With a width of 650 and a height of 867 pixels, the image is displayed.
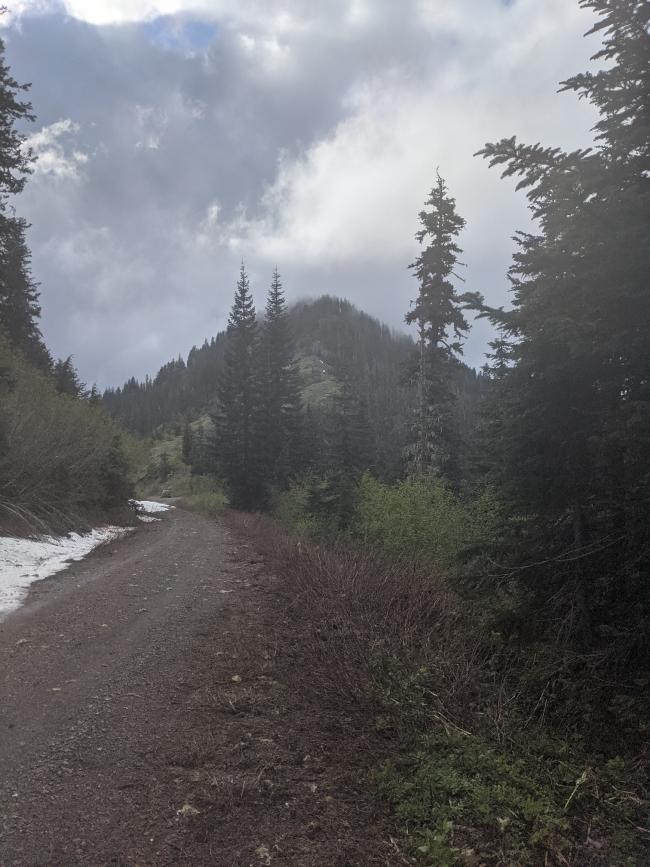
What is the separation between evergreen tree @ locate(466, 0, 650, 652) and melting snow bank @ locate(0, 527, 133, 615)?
25.2 ft

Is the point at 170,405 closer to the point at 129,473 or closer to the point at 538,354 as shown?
the point at 129,473

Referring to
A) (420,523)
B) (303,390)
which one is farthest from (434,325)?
(303,390)

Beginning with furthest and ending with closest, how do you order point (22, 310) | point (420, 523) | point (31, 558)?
point (22, 310) → point (420, 523) → point (31, 558)

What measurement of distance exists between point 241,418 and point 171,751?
32226mm

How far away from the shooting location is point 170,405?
151 meters

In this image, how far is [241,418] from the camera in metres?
35.4

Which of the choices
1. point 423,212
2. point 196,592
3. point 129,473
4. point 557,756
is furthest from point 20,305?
point 557,756

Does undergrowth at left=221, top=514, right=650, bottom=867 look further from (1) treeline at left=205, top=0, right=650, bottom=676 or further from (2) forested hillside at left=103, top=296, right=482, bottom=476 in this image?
(2) forested hillside at left=103, top=296, right=482, bottom=476

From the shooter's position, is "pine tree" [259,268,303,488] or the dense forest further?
"pine tree" [259,268,303,488]

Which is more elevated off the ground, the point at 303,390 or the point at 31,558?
the point at 303,390

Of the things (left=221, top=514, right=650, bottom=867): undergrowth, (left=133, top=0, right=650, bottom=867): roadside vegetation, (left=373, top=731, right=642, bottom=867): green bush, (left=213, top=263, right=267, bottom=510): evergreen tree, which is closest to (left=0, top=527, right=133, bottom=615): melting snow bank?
(left=133, top=0, right=650, bottom=867): roadside vegetation

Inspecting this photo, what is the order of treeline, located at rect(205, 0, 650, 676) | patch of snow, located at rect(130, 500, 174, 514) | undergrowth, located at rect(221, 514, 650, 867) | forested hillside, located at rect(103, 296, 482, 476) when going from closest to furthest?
undergrowth, located at rect(221, 514, 650, 867), treeline, located at rect(205, 0, 650, 676), patch of snow, located at rect(130, 500, 174, 514), forested hillside, located at rect(103, 296, 482, 476)

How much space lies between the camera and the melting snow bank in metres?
8.74

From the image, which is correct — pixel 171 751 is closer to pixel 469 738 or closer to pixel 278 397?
pixel 469 738
